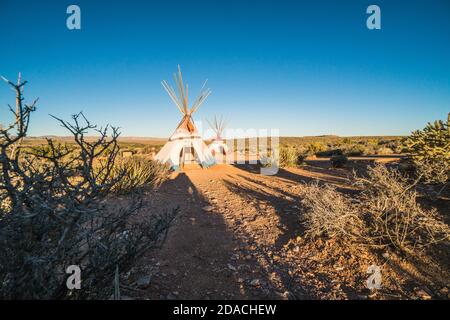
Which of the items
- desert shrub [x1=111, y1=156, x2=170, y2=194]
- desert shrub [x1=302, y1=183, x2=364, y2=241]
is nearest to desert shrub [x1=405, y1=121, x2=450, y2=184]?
desert shrub [x1=302, y1=183, x2=364, y2=241]

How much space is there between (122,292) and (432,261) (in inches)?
122

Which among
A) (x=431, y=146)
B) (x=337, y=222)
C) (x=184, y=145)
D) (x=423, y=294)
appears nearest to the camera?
(x=423, y=294)

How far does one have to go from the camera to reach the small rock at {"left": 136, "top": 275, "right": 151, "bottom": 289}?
2.27 m

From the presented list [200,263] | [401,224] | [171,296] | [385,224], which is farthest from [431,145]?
[171,296]

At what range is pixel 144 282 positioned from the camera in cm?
231

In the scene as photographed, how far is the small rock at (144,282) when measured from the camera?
2.27 m

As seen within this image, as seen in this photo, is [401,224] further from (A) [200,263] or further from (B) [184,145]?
(B) [184,145]

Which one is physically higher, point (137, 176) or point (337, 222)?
point (137, 176)

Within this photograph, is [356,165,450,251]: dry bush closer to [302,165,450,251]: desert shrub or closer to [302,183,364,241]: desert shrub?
[302,165,450,251]: desert shrub

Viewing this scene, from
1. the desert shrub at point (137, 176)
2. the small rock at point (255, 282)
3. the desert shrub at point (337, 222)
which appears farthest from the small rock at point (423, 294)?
the desert shrub at point (137, 176)

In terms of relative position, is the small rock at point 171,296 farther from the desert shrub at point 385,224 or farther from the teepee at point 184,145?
the teepee at point 184,145

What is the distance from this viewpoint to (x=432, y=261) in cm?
253
